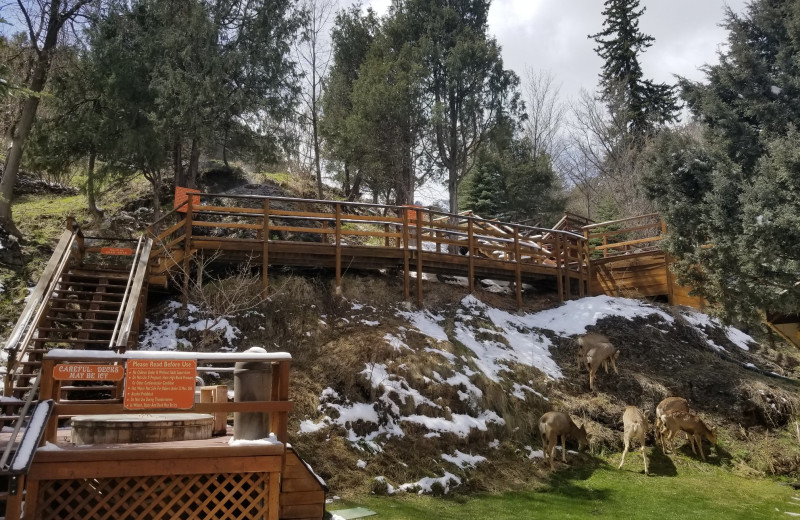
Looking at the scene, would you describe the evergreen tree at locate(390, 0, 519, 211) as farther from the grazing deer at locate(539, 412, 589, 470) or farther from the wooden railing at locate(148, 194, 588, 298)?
the grazing deer at locate(539, 412, 589, 470)

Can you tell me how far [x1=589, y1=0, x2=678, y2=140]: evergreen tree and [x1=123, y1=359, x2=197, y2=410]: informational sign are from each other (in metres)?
28.1

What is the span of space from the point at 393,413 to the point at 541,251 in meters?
7.67

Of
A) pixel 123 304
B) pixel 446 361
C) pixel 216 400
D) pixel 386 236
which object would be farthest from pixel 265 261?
pixel 216 400

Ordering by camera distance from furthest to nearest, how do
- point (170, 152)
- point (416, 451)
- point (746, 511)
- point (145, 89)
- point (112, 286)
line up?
point (170, 152)
point (145, 89)
point (112, 286)
point (416, 451)
point (746, 511)

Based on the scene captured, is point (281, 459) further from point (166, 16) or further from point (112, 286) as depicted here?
point (166, 16)

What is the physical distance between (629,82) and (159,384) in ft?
99.3

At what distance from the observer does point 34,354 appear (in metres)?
8.30

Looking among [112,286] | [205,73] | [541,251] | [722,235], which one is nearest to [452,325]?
[541,251]

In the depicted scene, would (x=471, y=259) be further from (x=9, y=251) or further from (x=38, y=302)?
(x=9, y=251)

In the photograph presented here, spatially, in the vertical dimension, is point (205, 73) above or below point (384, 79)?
below

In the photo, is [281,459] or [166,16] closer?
[281,459]

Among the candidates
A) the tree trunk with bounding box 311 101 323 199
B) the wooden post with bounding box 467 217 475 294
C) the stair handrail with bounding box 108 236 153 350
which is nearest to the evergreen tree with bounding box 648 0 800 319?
the wooden post with bounding box 467 217 475 294

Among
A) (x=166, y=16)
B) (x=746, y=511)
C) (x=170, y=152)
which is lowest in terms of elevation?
(x=746, y=511)

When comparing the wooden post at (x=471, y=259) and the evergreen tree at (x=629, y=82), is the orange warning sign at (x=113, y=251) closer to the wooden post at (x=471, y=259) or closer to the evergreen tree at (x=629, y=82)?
the wooden post at (x=471, y=259)
